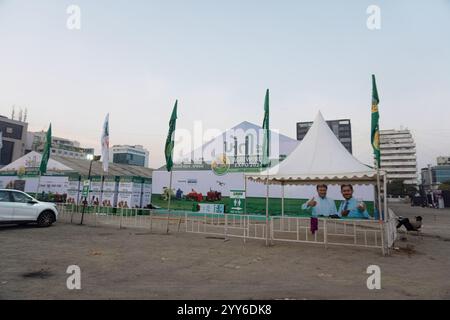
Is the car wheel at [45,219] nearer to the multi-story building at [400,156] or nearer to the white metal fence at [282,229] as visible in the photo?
the white metal fence at [282,229]

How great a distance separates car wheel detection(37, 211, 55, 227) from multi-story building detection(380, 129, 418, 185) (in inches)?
5142

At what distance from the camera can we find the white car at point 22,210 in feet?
37.6

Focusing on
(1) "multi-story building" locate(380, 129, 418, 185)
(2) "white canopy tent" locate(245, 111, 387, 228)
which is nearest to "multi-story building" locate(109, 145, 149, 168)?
(2) "white canopy tent" locate(245, 111, 387, 228)

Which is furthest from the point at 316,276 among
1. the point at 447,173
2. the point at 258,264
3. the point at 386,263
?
the point at 447,173

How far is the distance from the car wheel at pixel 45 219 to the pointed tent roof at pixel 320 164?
9776 millimetres

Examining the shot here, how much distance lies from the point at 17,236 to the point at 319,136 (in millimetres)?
12444

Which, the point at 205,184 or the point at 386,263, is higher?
the point at 205,184

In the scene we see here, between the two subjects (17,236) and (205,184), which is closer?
(17,236)

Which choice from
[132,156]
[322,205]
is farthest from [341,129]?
[322,205]

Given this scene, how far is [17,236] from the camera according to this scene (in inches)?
408

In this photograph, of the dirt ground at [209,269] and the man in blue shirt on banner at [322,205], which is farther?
the man in blue shirt on banner at [322,205]

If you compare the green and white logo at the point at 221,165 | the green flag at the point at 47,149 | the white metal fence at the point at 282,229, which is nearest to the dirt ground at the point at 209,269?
the white metal fence at the point at 282,229
